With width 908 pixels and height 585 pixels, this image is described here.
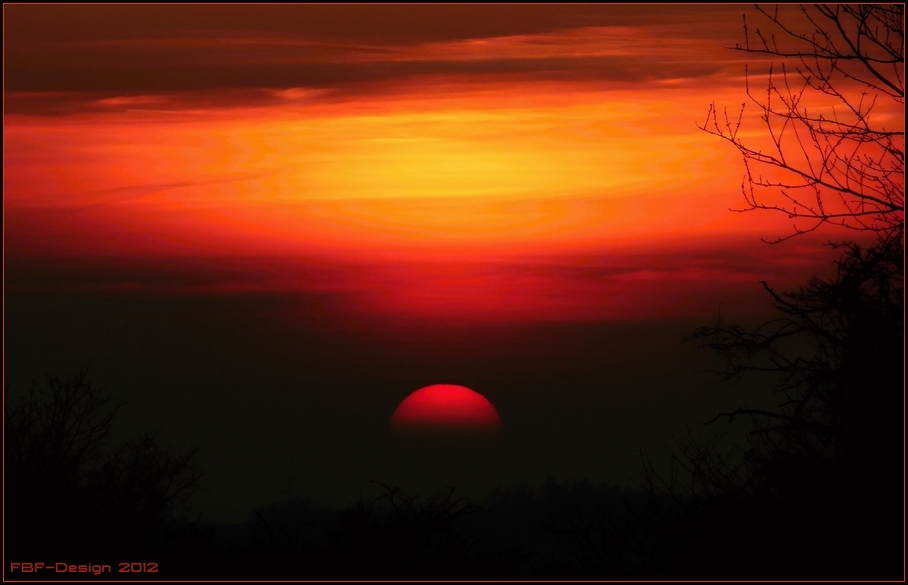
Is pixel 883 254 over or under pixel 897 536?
over

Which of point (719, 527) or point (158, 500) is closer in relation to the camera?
point (719, 527)

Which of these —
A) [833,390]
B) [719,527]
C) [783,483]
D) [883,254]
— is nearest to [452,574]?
[719,527]

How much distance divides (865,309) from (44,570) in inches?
408

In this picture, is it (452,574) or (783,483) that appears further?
(452,574)

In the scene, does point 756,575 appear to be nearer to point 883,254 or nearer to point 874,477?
point 874,477

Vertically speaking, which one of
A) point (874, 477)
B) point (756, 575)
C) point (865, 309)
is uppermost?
point (865, 309)

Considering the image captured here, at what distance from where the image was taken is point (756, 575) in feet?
37.3

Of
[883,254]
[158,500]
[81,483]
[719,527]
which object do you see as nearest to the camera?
[883,254]

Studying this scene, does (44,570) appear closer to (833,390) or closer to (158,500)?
(158,500)

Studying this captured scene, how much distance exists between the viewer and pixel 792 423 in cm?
1184

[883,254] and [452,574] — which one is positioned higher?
[883,254]

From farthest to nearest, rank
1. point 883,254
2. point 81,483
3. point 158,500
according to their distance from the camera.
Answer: point 158,500 → point 81,483 → point 883,254

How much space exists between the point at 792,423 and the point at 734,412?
964 mm

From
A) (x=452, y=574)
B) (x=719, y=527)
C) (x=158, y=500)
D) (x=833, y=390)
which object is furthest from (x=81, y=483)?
(x=833, y=390)
